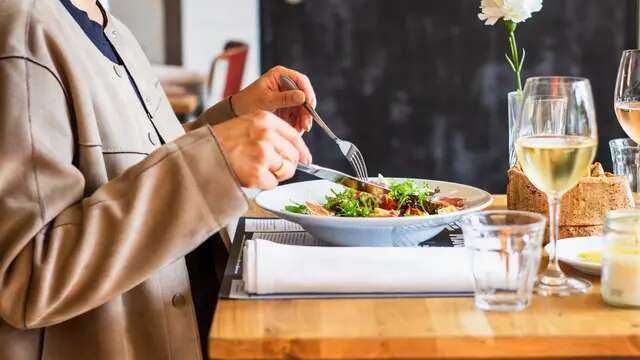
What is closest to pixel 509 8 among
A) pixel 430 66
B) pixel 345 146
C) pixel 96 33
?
pixel 345 146

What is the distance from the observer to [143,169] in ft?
3.50

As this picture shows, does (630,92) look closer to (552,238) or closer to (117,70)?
(552,238)

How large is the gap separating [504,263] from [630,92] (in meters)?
0.42

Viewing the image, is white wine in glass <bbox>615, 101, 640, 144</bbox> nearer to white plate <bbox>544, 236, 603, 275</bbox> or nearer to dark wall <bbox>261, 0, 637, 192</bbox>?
white plate <bbox>544, 236, 603, 275</bbox>

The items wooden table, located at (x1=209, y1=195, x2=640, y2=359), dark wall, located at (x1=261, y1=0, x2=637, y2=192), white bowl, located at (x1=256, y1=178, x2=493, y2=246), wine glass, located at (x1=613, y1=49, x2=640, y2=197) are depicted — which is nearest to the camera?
wooden table, located at (x1=209, y1=195, x2=640, y2=359)

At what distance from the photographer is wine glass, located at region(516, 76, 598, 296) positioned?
1047 mm

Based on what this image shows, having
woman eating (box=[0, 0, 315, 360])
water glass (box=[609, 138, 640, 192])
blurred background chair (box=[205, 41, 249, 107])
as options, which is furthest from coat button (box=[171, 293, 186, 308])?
blurred background chair (box=[205, 41, 249, 107])

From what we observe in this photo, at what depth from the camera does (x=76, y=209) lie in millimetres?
Result: 1091

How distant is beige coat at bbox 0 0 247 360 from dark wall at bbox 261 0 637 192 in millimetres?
2541

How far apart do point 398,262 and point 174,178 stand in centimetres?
27

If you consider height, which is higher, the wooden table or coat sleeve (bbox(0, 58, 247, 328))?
coat sleeve (bbox(0, 58, 247, 328))

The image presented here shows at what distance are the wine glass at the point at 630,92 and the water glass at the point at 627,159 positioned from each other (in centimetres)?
3

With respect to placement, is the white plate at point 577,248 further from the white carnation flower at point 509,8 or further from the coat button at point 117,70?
the coat button at point 117,70

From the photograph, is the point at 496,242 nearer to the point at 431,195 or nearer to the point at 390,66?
the point at 431,195
